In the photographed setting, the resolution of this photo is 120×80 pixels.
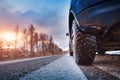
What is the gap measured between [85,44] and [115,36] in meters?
1.21

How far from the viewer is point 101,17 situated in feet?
10.7

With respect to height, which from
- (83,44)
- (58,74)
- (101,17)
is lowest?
(58,74)

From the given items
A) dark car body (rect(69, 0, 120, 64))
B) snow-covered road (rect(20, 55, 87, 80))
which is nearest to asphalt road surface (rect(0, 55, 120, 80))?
snow-covered road (rect(20, 55, 87, 80))

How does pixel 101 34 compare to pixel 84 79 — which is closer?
pixel 84 79

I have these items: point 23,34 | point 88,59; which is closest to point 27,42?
point 23,34

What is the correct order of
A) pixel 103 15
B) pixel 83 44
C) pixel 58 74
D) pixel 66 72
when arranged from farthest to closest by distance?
pixel 83 44 → pixel 66 72 → pixel 58 74 → pixel 103 15

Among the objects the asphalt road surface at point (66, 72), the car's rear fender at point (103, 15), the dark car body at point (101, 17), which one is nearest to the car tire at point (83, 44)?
the asphalt road surface at point (66, 72)

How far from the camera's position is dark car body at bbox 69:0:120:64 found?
3.09 metres

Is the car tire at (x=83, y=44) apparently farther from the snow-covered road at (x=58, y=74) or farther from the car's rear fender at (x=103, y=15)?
the car's rear fender at (x=103, y=15)

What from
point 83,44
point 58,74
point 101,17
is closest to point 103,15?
point 101,17

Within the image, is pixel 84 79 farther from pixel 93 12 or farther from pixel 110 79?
pixel 93 12

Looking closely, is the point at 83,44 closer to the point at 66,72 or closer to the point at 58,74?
the point at 66,72

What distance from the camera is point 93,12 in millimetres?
3414

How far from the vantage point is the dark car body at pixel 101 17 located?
3.09m
